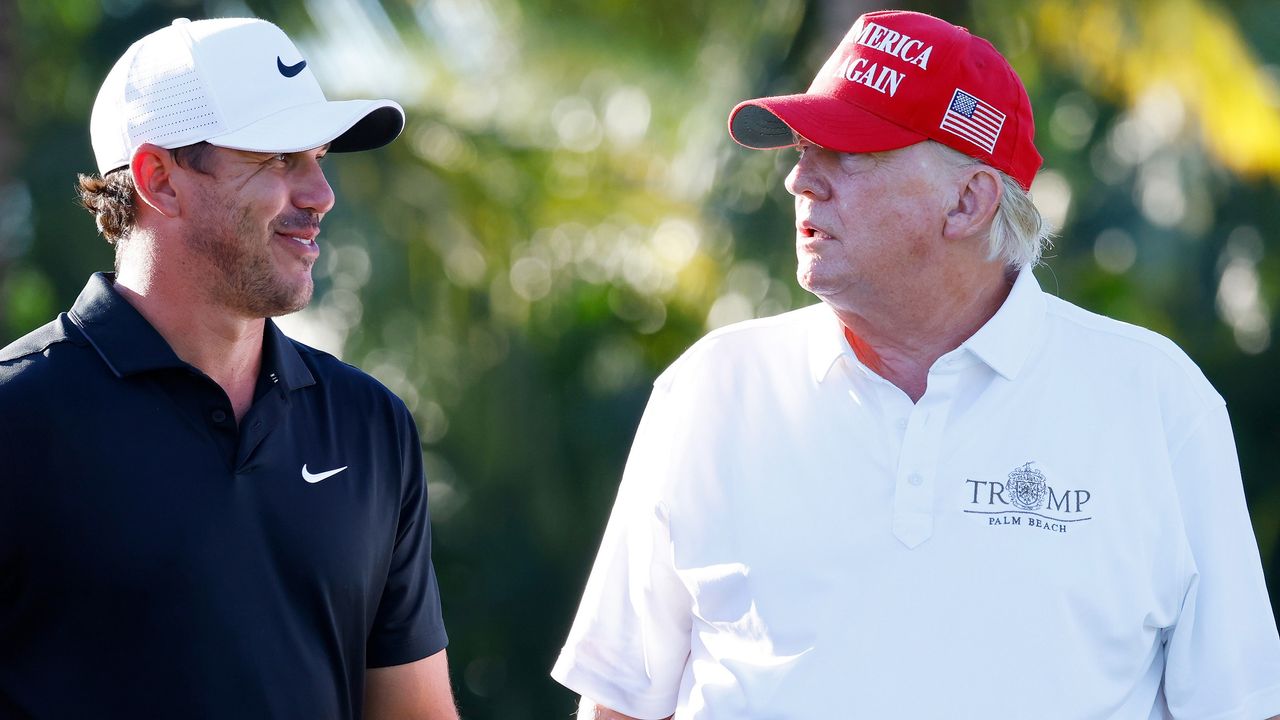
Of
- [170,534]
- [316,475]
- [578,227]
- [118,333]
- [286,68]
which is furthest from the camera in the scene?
[578,227]

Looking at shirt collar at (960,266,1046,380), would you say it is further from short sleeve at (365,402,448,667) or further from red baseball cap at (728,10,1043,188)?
short sleeve at (365,402,448,667)


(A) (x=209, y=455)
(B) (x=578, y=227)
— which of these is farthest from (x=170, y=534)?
(B) (x=578, y=227)

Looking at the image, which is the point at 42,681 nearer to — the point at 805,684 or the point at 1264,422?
the point at 805,684

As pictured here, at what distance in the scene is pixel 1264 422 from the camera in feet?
33.5

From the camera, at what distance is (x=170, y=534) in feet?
7.87

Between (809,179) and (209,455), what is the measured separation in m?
1.16

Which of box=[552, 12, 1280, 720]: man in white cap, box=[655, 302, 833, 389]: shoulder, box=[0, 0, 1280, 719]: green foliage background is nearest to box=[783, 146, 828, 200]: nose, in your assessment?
box=[552, 12, 1280, 720]: man in white cap

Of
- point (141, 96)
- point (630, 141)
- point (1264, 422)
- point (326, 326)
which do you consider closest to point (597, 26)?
point (630, 141)

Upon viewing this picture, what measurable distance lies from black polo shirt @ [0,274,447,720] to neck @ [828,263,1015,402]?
0.90 m

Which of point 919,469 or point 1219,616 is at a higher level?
point 919,469

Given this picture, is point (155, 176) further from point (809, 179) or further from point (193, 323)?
point (809, 179)

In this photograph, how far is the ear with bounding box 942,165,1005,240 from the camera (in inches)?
111

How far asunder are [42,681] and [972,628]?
56.7 inches

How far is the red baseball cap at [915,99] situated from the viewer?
110 inches
